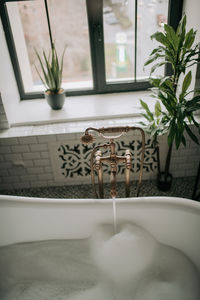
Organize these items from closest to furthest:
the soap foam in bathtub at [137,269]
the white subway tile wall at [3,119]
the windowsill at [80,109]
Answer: the soap foam in bathtub at [137,269] → the white subway tile wall at [3,119] → the windowsill at [80,109]

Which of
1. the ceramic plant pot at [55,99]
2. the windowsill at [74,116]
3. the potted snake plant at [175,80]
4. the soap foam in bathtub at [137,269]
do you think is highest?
the potted snake plant at [175,80]

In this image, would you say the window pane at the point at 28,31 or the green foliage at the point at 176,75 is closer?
the green foliage at the point at 176,75

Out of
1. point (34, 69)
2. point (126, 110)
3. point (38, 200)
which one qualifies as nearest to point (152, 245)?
point (38, 200)

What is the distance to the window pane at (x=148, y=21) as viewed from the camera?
1.99 meters

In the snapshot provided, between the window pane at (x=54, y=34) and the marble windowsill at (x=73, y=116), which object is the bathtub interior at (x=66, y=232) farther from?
the window pane at (x=54, y=34)

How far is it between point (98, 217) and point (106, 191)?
1.94 ft

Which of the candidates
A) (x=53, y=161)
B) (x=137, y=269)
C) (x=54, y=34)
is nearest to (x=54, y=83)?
(x=54, y=34)

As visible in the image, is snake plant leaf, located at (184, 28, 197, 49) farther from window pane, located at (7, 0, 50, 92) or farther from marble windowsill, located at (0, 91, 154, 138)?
window pane, located at (7, 0, 50, 92)

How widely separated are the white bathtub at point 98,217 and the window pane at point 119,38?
4.15 feet

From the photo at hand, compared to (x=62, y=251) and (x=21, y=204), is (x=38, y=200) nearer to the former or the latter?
(x=21, y=204)

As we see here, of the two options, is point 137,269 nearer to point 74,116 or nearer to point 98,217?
point 98,217

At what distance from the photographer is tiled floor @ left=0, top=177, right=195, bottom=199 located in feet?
6.84

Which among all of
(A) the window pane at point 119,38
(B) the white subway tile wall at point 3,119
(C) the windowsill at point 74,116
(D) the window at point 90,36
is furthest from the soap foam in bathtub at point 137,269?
(A) the window pane at point 119,38

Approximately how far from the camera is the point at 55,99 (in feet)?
6.90
